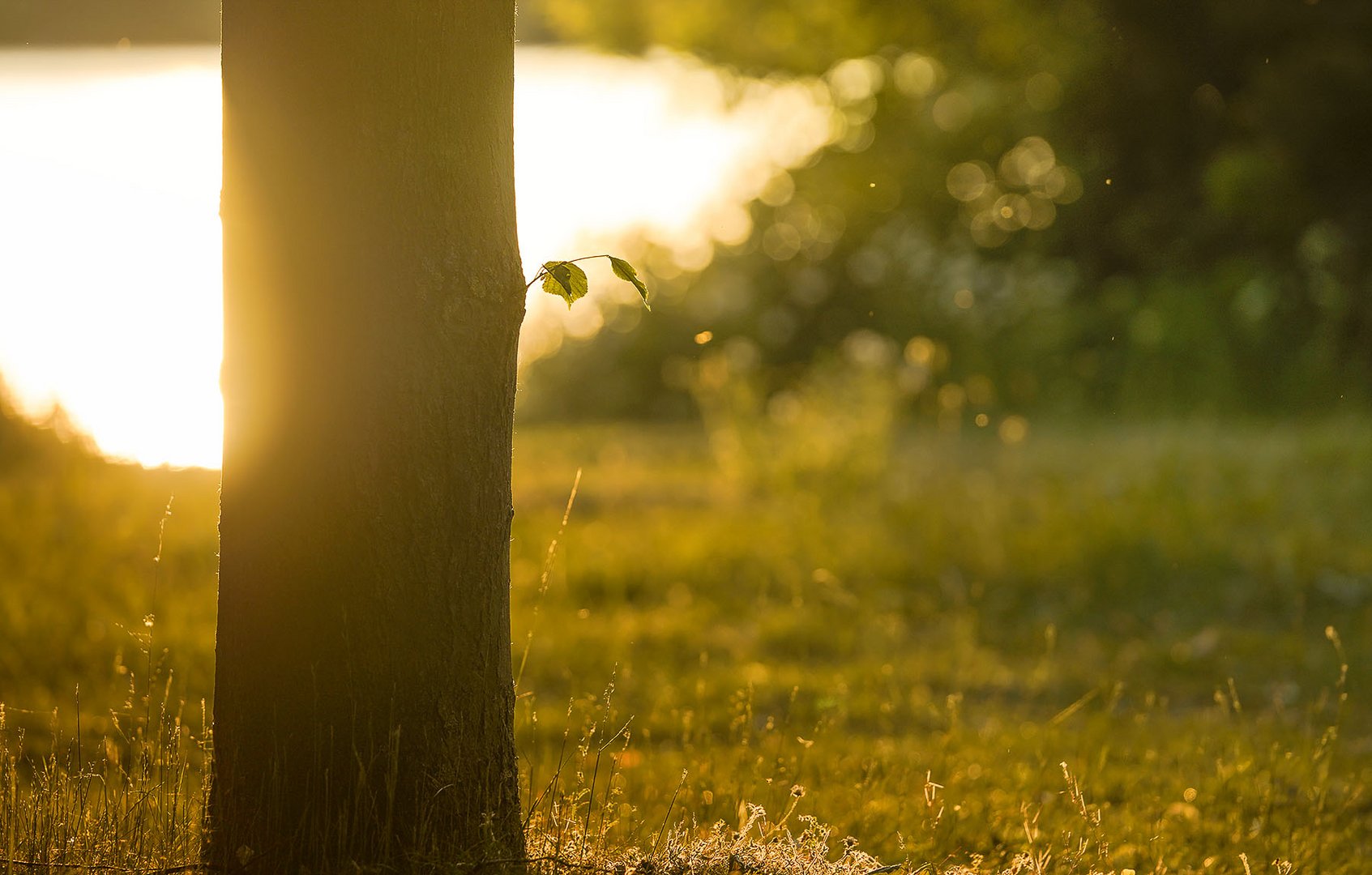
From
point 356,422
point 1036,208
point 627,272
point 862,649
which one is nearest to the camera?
point 356,422

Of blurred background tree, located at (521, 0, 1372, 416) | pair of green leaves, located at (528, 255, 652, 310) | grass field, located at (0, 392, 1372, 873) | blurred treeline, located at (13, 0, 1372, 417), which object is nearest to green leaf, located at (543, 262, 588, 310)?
pair of green leaves, located at (528, 255, 652, 310)

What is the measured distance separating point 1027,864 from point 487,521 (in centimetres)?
136

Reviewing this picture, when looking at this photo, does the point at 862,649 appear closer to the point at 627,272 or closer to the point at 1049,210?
the point at 627,272

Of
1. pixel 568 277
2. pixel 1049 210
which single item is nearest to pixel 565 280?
pixel 568 277

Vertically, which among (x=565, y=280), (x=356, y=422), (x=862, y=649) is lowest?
(x=862, y=649)

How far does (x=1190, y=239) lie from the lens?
40.0 feet

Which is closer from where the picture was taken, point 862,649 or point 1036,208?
point 862,649

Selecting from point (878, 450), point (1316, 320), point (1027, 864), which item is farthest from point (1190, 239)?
point (1027, 864)

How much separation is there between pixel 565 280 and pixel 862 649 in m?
3.16

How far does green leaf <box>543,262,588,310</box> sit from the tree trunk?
4.4 inches

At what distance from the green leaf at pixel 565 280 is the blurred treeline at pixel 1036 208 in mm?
Result: 6433

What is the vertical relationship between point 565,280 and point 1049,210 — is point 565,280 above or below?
below

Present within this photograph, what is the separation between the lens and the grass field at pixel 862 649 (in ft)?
10.1

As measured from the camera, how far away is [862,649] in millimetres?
5363
